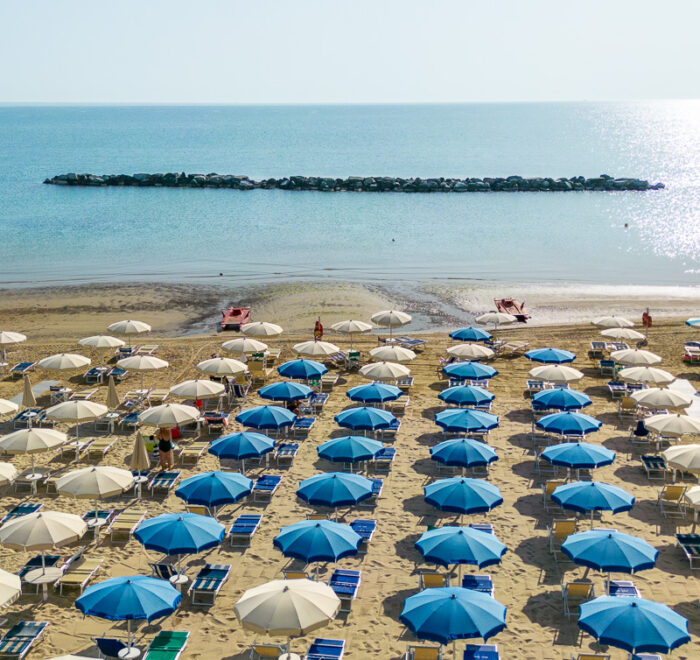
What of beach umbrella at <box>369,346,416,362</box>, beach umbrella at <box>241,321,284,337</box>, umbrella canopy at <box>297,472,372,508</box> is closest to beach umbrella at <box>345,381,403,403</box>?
beach umbrella at <box>369,346,416,362</box>

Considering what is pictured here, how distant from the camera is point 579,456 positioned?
15.3 meters

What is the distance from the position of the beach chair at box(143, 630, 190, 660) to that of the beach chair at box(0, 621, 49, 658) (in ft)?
5.51

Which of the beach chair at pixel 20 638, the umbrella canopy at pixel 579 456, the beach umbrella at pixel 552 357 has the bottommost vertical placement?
the beach chair at pixel 20 638

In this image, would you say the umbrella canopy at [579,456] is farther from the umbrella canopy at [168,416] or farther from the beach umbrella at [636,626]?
the umbrella canopy at [168,416]

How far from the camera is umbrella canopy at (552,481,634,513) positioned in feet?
44.3

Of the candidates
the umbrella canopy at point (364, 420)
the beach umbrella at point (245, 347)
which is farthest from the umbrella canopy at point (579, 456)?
the beach umbrella at point (245, 347)

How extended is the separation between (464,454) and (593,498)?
9.15 feet

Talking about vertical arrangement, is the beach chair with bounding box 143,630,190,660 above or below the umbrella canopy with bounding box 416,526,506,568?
below

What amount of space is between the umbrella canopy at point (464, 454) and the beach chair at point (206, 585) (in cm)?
498

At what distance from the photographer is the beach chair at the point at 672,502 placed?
15156 millimetres

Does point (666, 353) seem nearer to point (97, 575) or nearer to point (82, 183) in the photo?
point (97, 575)

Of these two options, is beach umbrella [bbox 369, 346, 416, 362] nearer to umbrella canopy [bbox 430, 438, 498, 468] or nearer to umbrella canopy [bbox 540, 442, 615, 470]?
umbrella canopy [bbox 430, 438, 498, 468]

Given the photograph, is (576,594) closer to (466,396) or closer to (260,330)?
(466,396)

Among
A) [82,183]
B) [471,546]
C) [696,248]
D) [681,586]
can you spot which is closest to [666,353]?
[681,586]
